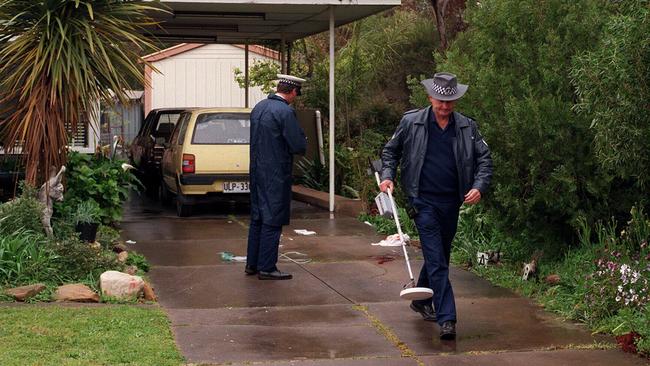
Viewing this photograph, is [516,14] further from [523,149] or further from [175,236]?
[175,236]

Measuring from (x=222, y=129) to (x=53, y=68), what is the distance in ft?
17.5

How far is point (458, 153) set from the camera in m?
7.51

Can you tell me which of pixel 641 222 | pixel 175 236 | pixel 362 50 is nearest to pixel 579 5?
pixel 641 222

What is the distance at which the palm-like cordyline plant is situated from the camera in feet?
32.6

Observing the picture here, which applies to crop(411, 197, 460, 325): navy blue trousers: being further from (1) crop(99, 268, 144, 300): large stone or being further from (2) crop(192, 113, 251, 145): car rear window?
(2) crop(192, 113, 251, 145): car rear window

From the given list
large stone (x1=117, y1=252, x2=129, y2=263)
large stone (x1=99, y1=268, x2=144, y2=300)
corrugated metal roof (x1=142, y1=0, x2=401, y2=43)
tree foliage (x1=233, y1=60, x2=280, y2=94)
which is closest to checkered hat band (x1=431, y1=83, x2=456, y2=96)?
large stone (x1=99, y1=268, x2=144, y2=300)

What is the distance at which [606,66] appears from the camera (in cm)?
693

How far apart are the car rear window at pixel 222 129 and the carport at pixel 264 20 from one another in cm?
126

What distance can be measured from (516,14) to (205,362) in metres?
4.37

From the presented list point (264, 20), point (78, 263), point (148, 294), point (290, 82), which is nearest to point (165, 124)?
point (264, 20)

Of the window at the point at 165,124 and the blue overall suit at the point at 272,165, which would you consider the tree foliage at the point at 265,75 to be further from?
the blue overall suit at the point at 272,165

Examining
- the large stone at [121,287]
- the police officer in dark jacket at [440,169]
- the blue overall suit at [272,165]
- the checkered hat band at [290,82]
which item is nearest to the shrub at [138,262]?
the blue overall suit at [272,165]

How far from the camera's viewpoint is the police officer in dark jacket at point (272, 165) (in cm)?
953

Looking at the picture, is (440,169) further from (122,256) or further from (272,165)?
(122,256)
